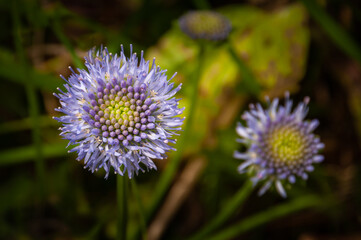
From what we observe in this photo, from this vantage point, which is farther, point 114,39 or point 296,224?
point 296,224

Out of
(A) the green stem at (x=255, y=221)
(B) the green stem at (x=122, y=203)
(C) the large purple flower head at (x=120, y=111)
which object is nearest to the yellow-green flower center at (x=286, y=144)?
(A) the green stem at (x=255, y=221)

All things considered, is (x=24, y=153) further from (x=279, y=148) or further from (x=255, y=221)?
(x=279, y=148)

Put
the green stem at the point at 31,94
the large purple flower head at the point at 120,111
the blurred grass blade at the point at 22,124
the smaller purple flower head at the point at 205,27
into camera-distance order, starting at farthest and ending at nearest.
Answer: the blurred grass blade at the point at 22,124 < the smaller purple flower head at the point at 205,27 < the green stem at the point at 31,94 < the large purple flower head at the point at 120,111

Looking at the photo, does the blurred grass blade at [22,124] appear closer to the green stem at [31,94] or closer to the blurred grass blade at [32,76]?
the blurred grass blade at [32,76]

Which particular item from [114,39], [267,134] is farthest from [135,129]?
[114,39]

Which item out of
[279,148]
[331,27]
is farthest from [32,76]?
[331,27]

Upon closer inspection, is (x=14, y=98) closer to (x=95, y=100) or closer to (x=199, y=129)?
(x=199, y=129)

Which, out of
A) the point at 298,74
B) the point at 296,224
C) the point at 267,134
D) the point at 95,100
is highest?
the point at 298,74
